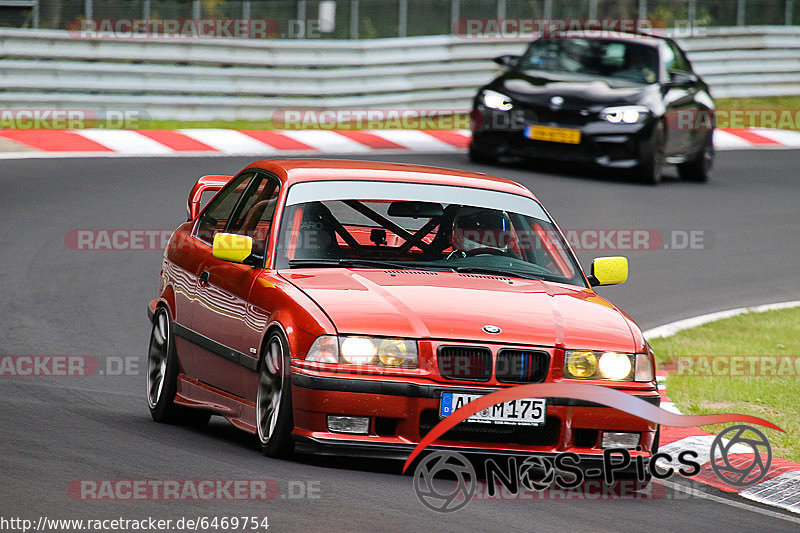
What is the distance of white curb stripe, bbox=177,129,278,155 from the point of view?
59.7 feet

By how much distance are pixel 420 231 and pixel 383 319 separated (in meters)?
1.36

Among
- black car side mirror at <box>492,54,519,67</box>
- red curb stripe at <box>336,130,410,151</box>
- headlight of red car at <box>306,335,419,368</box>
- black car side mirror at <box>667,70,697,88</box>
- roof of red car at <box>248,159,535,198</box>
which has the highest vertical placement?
black car side mirror at <box>492,54,519,67</box>

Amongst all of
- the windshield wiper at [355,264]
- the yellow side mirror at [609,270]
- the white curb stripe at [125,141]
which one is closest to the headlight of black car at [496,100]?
the white curb stripe at [125,141]

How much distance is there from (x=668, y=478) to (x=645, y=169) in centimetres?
1148

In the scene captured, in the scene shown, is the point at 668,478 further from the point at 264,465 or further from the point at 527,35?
the point at 527,35

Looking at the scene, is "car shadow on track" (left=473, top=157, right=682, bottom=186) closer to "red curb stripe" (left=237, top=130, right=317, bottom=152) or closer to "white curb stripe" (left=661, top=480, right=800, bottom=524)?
"red curb stripe" (left=237, top=130, right=317, bottom=152)

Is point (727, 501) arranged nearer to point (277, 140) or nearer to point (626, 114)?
point (626, 114)

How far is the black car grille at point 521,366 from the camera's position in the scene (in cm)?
654

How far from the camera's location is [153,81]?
1969 centimetres

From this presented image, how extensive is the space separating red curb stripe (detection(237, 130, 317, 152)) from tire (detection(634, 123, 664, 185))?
3.90 meters

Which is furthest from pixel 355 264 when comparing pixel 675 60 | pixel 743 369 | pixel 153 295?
pixel 675 60

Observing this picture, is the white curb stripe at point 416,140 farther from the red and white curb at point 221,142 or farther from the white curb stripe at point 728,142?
the white curb stripe at point 728,142

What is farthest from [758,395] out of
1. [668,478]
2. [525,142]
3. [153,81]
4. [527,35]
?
[527,35]

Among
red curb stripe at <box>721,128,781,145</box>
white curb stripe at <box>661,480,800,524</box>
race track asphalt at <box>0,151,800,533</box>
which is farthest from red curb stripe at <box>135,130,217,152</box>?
white curb stripe at <box>661,480,800,524</box>
